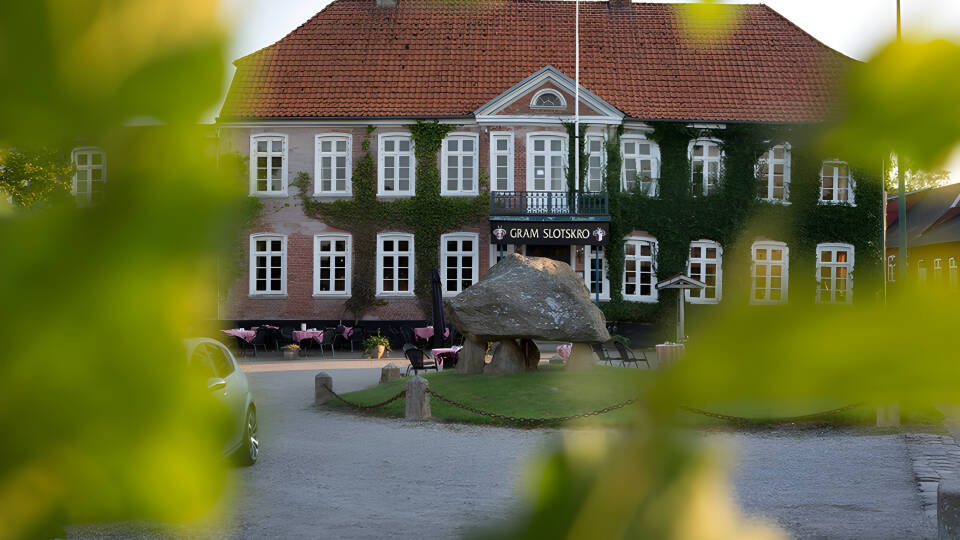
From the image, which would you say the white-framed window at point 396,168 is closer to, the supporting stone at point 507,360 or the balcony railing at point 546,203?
the balcony railing at point 546,203

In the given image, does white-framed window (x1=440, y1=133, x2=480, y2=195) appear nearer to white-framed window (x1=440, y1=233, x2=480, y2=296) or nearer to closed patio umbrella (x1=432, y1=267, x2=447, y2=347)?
white-framed window (x1=440, y1=233, x2=480, y2=296)

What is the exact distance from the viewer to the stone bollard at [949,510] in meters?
6.25

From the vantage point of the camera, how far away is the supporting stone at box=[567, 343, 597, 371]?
16500 millimetres

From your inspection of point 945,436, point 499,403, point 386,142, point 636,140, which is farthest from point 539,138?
point 945,436

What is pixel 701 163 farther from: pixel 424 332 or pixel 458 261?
pixel 424 332

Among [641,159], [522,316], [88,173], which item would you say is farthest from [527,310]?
[88,173]

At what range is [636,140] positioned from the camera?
27.3 metres

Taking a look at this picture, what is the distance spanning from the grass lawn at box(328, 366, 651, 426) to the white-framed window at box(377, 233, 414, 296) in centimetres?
1096

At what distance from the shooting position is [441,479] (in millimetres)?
8758

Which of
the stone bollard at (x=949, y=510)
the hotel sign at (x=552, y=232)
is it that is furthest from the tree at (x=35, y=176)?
the hotel sign at (x=552, y=232)

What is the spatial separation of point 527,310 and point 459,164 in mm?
12198

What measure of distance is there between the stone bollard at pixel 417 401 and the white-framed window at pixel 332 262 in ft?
48.5

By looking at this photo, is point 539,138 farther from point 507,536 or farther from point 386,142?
point 507,536

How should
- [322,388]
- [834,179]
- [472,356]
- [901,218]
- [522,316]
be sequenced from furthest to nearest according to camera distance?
[472,356] < [522,316] < [322,388] < [901,218] < [834,179]
